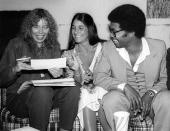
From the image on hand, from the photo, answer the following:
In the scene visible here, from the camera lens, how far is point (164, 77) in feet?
7.88

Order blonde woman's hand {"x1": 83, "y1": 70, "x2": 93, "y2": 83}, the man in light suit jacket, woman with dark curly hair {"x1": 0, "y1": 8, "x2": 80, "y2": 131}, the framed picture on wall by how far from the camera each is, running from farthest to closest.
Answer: the framed picture on wall < blonde woman's hand {"x1": 83, "y1": 70, "x2": 93, "y2": 83} < the man in light suit jacket < woman with dark curly hair {"x1": 0, "y1": 8, "x2": 80, "y2": 131}

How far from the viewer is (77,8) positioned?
128 inches

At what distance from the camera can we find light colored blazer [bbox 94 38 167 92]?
237 centimetres

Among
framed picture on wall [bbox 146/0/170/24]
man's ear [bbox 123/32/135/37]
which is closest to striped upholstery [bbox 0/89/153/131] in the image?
man's ear [bbox 123/32/135/37]

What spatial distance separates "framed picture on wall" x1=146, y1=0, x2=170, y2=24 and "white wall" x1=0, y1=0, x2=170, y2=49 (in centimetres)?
6

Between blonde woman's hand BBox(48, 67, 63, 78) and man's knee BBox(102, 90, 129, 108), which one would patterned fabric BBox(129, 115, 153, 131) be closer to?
man's knee BBox(102, 90, 129, 108)

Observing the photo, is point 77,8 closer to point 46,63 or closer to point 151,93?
point 46,63

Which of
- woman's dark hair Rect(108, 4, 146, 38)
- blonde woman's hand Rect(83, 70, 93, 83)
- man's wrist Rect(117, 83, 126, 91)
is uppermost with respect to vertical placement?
woman's dark hair Rect(108, 4, 146, 38)

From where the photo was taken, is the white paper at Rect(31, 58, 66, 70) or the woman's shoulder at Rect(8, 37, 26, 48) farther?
the woman's shoulder at Rect(8, 37, 26, 48)

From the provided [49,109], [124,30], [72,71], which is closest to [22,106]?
[49,109]

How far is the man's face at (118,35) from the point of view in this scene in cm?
239

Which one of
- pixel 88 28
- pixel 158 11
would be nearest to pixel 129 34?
pixel 88 28

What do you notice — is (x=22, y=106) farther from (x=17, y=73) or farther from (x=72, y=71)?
(x=72, y=71)

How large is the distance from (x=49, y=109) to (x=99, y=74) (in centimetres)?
49
